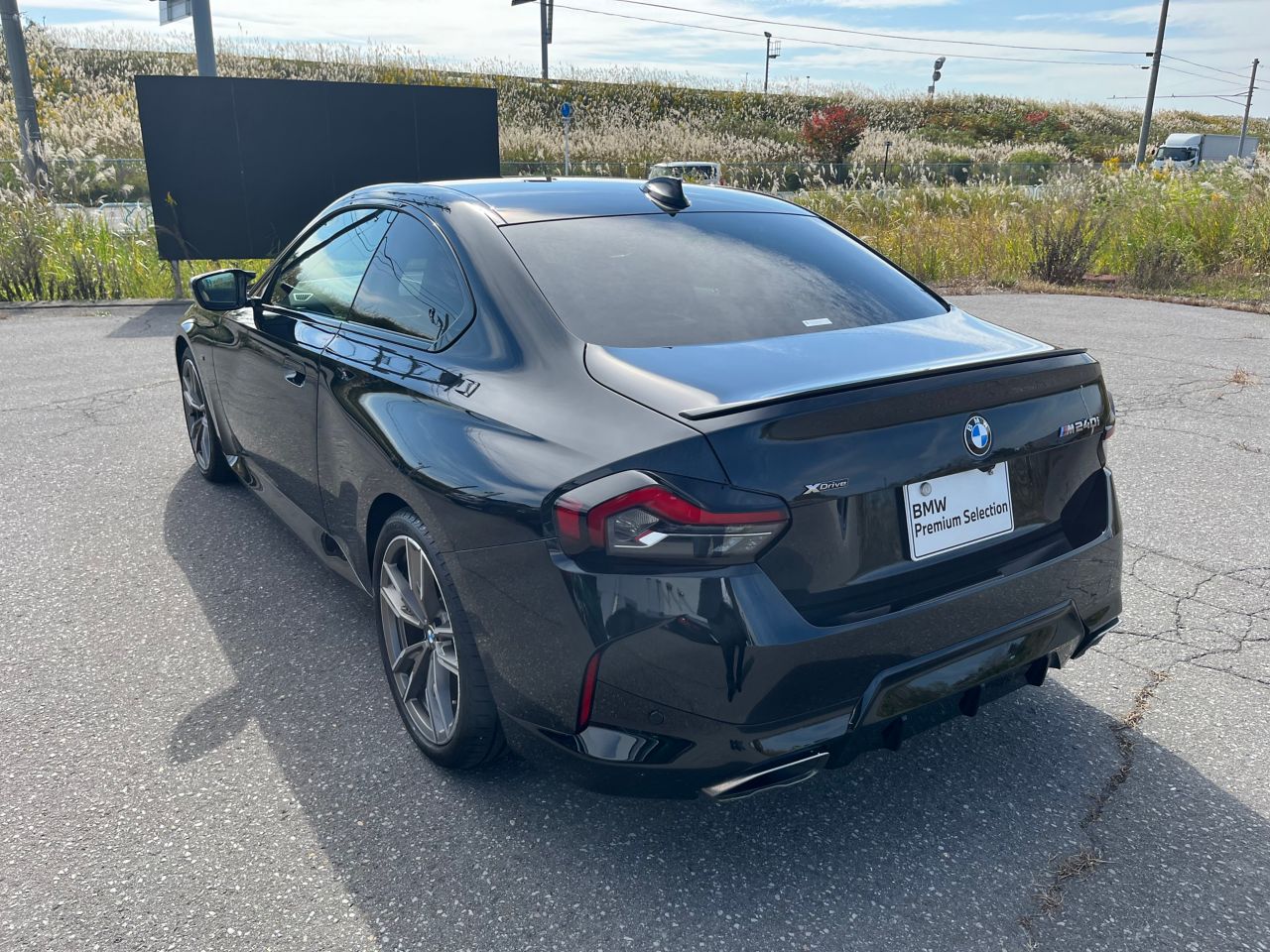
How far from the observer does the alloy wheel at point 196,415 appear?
5.06 meters

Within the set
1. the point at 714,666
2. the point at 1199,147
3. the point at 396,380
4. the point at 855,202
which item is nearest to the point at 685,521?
the point at 714,666

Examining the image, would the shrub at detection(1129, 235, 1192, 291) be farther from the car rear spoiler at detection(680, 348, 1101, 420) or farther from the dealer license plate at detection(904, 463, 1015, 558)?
the dealer license plate at detection(904, 463, 1015, 558)

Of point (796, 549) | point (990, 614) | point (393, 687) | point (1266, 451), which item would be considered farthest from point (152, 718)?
point (1266, 451)

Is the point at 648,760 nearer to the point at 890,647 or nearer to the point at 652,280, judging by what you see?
the point at 890,647

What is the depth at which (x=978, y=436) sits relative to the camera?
89.0 inches

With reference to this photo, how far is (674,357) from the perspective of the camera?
2443mm

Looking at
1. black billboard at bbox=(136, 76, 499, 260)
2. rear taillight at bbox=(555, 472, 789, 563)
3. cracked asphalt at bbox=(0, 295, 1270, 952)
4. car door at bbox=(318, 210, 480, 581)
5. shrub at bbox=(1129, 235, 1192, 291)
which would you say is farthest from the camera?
shrub at bbox=(1129, 235, 1192, 291)

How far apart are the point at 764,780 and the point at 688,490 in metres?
0.66

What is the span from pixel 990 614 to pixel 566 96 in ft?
155

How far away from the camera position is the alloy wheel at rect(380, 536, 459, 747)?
2.69m

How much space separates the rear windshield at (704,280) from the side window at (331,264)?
79 centimetres

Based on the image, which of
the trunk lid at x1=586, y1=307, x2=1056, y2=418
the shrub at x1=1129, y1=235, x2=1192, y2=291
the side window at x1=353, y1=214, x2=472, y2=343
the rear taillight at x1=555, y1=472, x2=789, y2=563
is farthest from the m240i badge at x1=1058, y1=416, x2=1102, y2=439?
the shrub at x1=1129, y1=235, x2=1192, y2=291

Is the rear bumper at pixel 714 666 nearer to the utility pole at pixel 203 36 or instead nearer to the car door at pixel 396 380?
the car door at pixel 396 380

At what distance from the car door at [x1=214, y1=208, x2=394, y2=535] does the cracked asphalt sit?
21.3 inches
